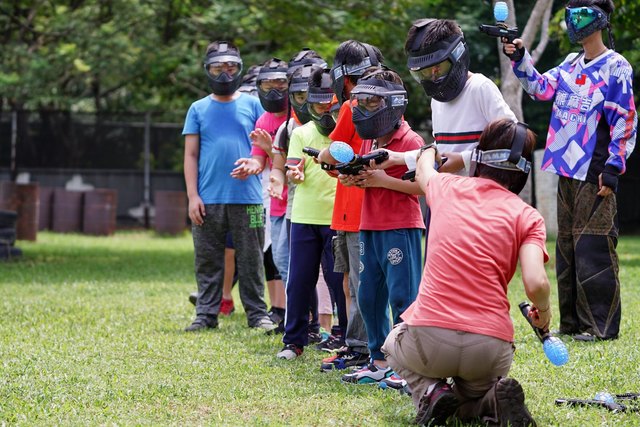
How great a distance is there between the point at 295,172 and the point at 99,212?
15982 millimetres

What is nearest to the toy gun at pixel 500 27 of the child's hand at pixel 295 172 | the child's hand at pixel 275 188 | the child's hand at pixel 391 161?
the child's hand at pixel 391 161

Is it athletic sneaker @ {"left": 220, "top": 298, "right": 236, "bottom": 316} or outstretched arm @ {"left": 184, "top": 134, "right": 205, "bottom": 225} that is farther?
athletic sneaker @ {"left": 220, "top": 298, "right": 236, "bottom": 316}

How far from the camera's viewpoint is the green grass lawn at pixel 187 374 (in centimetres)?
539

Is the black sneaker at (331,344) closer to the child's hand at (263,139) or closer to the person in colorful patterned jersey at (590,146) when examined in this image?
the child's hand at (263,139)

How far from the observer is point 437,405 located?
4953 mm

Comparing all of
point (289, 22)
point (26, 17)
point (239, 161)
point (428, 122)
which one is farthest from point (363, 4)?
point (26, 17)

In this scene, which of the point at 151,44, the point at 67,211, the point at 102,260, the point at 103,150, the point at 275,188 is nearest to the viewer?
the point at 275,188

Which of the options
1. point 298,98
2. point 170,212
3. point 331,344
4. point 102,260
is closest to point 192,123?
point 298,98

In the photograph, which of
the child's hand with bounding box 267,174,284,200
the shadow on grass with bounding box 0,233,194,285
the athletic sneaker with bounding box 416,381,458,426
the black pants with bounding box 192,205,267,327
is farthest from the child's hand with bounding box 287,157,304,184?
the shadow on grass with bounding box 0,233,194,285

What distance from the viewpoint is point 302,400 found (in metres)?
5.77

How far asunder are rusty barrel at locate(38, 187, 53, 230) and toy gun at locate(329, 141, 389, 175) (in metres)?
18.0

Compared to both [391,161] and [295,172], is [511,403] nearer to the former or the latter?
[391,161]

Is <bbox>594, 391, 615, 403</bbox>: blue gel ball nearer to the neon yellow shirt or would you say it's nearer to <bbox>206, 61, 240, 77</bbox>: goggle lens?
the neon yellow shirt

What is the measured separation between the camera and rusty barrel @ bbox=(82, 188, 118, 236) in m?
22.4
